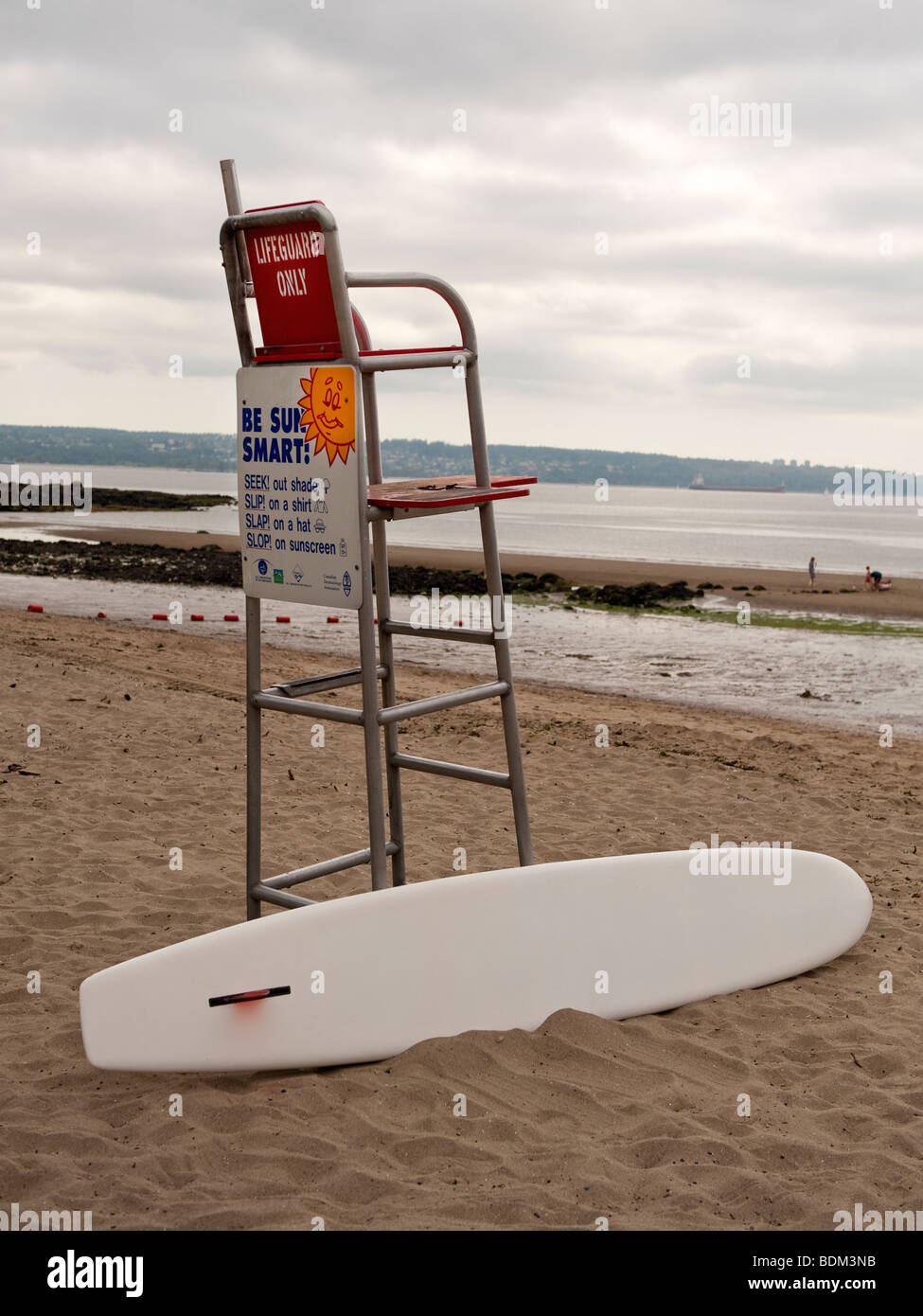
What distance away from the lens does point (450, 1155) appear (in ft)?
9.69

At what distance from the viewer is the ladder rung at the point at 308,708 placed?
3.44m

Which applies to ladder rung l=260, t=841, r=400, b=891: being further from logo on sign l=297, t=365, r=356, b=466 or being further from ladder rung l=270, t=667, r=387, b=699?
logo on sign l=297, t=365, r=356, b=466

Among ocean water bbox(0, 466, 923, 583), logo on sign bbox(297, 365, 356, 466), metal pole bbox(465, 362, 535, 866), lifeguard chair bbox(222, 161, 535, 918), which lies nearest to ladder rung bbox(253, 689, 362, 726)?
lifeguard chair bbox(222, 161, 535, 918)

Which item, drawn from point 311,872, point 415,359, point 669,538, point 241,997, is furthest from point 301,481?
point 669,538

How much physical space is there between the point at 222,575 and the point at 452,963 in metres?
22.0

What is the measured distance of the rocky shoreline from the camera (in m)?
23.2

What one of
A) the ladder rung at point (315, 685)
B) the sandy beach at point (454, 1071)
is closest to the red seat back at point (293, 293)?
the ladder rung at point (315, 685)

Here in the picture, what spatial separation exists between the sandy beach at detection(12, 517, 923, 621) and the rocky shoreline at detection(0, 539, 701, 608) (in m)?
1.22

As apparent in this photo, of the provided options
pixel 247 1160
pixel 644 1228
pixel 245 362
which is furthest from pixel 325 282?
pixel 644 1228

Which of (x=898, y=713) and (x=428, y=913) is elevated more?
(x=428, y=913)

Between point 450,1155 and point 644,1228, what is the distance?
55cm

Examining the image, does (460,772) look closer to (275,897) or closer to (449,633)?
(449,633)

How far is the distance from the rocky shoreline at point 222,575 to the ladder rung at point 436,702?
60.5 feet
